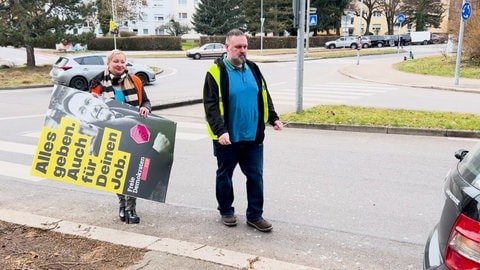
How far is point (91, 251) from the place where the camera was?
12.9ft

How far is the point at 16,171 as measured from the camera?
6.72 m

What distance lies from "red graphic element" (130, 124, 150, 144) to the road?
837 millimetres

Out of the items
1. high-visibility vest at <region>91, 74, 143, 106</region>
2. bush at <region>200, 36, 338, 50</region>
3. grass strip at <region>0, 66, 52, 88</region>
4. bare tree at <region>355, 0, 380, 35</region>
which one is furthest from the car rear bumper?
bare tree at <region>355, 0, 380, 35</region>

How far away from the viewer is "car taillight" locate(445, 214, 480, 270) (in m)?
2.03

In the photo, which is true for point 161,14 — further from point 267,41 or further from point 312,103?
point 312,103

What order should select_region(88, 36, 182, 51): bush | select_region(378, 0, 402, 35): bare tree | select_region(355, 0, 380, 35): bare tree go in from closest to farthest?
select_region(88, 36, 182, 51): bush → select_region(378, 0, 402, 35): bare tree → select_region(355, 0, 380, 35): bare tree

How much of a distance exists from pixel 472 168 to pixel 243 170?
2367mm

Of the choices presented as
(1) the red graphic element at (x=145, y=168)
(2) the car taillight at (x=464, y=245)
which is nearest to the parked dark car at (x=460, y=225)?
(2) the car taillight at (x=464, y=245)

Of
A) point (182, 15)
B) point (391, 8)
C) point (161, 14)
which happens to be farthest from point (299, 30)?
point (161, 14)

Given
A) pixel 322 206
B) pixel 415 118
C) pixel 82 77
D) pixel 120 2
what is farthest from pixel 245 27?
pixel 322 206

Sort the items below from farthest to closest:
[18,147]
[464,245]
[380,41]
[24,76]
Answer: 1. [380,41]
2. [24,76]
3. [18,147]
4. [464,245]

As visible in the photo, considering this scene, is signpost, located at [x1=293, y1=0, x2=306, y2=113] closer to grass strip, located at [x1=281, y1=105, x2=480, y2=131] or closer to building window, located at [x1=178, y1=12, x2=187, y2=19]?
grass strip, located at [x1=281, y1=105, x2=480, y2=131]

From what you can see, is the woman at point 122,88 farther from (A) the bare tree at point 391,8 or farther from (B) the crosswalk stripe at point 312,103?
(A) the bare tree at point 391,8

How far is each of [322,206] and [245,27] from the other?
6146 centimetres
